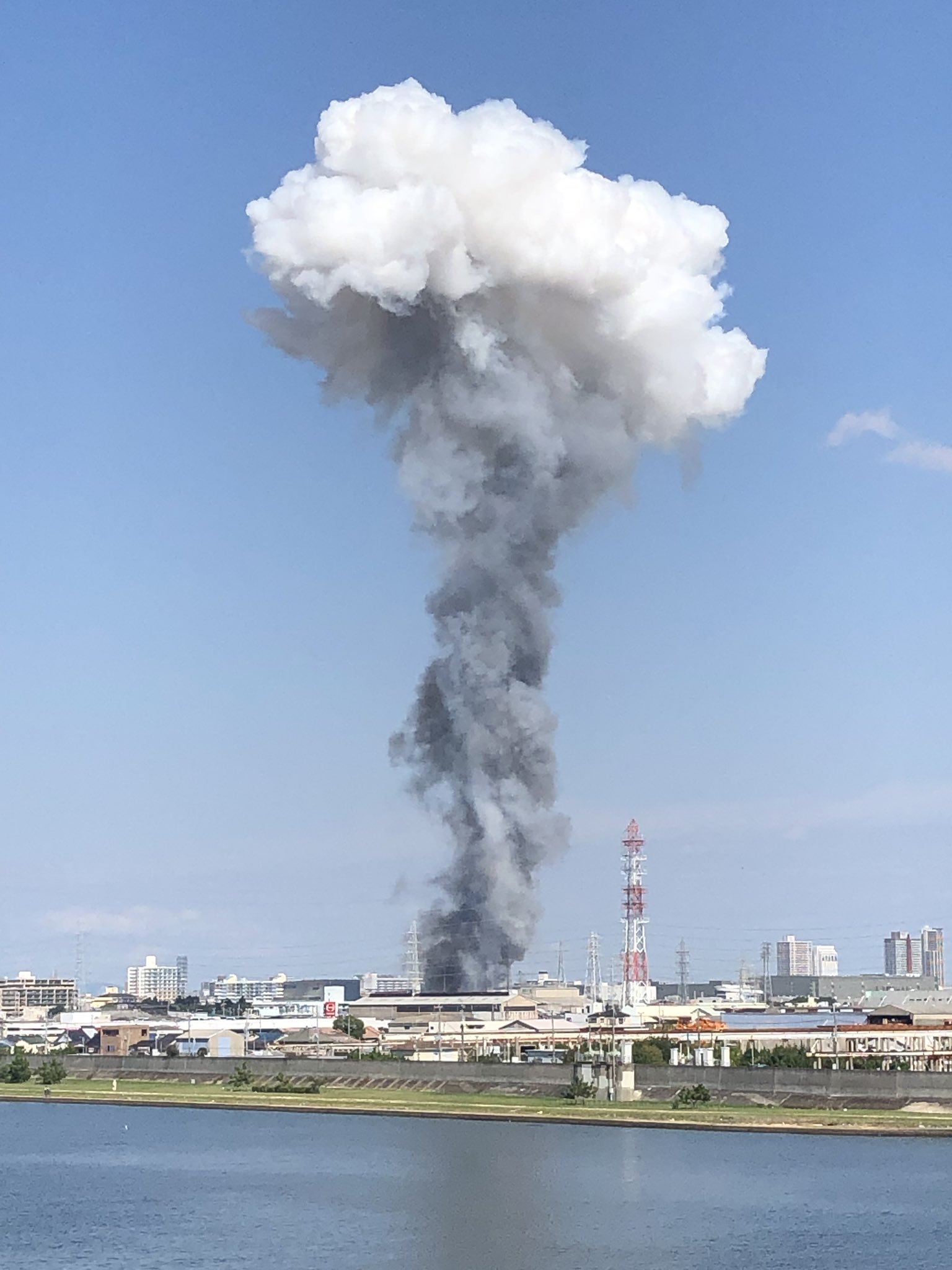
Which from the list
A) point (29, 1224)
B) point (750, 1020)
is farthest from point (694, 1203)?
point (750, 1020)

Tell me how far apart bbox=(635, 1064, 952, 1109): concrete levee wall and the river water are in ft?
19.5

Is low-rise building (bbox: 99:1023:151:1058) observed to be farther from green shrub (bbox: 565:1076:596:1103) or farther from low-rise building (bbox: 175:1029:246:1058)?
green shrub (bbox: 565:1076:596:1103)

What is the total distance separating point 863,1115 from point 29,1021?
109 meters

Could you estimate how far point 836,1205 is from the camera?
136 feet

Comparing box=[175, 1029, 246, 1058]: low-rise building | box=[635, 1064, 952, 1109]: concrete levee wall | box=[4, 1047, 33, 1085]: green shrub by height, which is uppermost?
box=[635, 1064, 952, 1109]: concrete levee wall

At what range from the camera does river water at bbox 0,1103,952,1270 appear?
35750mm

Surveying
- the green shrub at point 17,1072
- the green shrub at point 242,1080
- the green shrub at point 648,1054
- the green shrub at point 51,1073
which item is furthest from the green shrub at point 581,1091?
the green shrub at point 17,1072

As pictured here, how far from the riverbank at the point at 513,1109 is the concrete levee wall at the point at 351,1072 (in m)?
1.11

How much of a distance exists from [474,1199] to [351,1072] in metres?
34.8

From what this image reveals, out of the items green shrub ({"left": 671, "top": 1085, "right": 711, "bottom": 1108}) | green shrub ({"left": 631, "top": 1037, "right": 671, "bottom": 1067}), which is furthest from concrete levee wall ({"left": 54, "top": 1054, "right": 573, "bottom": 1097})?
green shrub ({"left": 671, "top": 1085, "right": 711, "bottom": 1108})

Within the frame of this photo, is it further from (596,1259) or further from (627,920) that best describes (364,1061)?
(627,920)

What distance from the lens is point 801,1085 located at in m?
62.5

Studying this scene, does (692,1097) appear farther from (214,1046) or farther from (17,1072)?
(214,1046)

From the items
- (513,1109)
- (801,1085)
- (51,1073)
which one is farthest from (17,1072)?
(801,1085)
